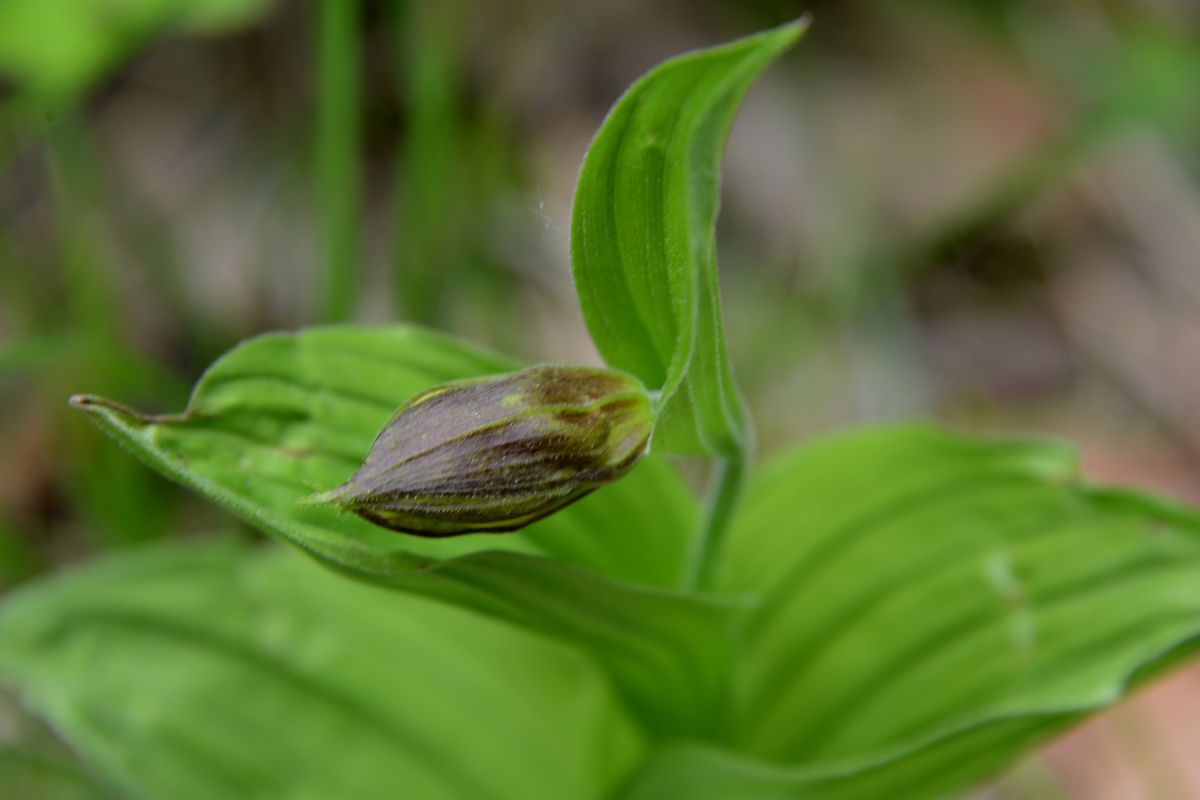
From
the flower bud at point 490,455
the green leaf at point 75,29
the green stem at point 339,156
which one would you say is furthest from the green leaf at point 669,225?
the green leaf at point 75,29

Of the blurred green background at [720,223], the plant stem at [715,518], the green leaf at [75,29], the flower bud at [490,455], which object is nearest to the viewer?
the flower bud at [490,455]

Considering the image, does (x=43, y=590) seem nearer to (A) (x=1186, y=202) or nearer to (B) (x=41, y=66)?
(B) (x=41, y=66)

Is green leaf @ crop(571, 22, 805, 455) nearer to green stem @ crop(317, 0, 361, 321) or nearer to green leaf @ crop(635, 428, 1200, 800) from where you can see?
green leaf @ crop(635, 428, 1200, 800)

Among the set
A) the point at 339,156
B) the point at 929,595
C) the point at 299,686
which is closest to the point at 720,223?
the point at 339,156

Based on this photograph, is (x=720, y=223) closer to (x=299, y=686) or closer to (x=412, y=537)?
(x=299, y=686)

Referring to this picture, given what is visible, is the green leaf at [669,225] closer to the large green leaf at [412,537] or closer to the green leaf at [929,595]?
the large green leaf at [412,537]

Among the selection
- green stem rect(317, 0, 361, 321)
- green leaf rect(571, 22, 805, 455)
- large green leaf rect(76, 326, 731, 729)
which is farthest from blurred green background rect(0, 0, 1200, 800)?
green leaf rect(571, 22, 805, 455)

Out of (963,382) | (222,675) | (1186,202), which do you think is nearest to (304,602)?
(222,675)
